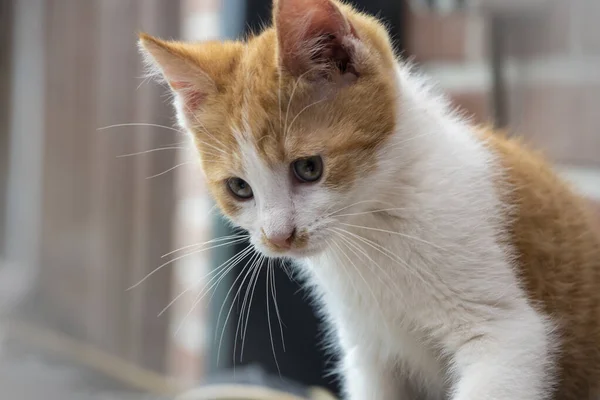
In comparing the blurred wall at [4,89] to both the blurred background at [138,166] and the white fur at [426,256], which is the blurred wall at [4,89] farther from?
the white fur at [426,256]

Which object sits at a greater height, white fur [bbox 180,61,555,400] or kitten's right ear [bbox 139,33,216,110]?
kitten's right ear [bbox 139,33,216,110]

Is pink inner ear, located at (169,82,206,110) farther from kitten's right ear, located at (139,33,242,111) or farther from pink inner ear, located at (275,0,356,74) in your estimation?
pink inner ear, located at (275,0,356,74)

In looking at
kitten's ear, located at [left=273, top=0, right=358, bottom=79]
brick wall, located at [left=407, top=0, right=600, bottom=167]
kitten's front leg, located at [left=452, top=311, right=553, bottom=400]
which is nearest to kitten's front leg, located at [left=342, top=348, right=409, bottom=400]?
kitten's front leg, located at [left=452, top=311, right=553, bottom=400]

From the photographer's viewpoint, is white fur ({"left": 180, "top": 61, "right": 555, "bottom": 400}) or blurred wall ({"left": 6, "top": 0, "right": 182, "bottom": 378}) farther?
blurred wall ({"left": 6, "top": 0, "right": 182, "bottom": 378})

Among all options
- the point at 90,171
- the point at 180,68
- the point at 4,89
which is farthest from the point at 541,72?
the point at 4,89

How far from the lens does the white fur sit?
0.85 metres

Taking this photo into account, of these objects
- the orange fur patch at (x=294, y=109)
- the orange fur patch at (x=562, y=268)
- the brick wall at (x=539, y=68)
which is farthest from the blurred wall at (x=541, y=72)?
the orange fur patch at (x=294, y=109)

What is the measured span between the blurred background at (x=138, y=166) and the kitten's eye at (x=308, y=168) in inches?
15.7

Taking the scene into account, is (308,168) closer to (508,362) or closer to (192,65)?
(192,65)

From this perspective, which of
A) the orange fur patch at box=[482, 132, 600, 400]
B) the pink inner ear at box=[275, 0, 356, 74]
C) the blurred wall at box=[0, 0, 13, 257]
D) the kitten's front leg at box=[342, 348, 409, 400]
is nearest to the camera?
the pink inner ear at box=[275, 0, 356, 74]

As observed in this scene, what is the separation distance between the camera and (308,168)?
86cm

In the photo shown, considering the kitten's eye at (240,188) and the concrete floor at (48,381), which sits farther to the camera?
the concrete floor at (48,381)

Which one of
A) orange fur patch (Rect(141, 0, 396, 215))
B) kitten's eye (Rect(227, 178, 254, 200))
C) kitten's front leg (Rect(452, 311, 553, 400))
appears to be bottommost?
kitten's front leg (Rect(452, 311, 553, 400))

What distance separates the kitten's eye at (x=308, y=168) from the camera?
0.86 metres
